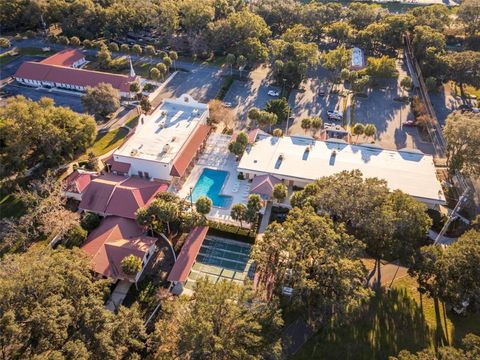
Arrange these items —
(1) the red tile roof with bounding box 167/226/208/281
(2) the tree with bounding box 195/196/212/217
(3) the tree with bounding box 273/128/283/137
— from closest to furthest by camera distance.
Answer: (1) the red tile roof with bounding box 167/226/208/281, (2) the tree with bounding box 195/196/212/217, (3) the tree with bounding box 273/128/283/137

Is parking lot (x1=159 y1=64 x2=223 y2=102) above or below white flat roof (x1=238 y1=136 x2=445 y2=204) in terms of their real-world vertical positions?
above

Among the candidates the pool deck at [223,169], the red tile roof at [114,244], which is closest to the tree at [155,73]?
the pool deck at [223,169]

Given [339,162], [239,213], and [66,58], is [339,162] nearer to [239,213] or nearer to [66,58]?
[239,213]

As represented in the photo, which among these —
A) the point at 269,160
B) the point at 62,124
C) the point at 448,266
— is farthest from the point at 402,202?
the point at 62,124

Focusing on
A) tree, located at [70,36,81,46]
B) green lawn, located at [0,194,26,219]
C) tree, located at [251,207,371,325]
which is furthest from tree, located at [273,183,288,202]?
tree, located at [70,36,81,46]

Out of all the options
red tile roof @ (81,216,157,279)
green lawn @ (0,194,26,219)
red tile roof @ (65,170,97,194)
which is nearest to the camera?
red tile roof @ (81,216,157,279)

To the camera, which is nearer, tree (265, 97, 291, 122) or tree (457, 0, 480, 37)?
tree (265, 97, 291, 122)

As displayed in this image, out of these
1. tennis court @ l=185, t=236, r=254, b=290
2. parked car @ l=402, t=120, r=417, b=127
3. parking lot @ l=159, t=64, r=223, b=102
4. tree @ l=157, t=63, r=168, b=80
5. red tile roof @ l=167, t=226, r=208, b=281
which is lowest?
parked car @ l=402, t=120, r=417, b=127

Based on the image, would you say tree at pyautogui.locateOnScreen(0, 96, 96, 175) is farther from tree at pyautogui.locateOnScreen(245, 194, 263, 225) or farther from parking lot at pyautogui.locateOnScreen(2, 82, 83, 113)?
tree at pyautogui.locateOnScreen(245, 194, 263, 225)

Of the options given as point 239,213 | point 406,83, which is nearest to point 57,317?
point 239,213
